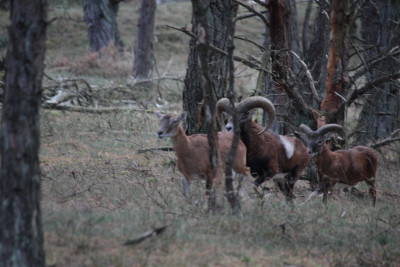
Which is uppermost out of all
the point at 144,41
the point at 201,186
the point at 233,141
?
the point at 144,41

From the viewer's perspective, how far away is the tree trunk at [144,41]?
23.3 metres

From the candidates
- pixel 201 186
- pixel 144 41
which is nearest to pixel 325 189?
pixel 201 186

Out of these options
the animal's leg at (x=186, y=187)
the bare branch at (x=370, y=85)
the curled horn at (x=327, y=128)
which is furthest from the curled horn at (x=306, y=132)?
the animal's leg at (x=186, y=187)

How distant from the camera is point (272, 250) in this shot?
21.8 feet

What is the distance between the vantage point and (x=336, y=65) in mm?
11117

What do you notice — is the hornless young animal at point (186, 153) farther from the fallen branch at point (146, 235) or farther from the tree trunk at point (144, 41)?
the tree trunk at point (144, 41)

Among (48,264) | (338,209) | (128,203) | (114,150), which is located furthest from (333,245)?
(114,150)

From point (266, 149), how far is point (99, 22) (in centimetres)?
1925

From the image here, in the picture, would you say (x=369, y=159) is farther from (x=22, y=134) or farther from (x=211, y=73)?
(x=22, y=134)

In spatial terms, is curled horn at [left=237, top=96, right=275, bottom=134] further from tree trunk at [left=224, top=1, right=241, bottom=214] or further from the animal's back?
tree trunk at [left=224, top=1, right=241, bottom=214]

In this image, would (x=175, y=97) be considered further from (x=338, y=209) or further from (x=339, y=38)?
(x=338, y=209)

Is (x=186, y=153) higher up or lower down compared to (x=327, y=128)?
lower down

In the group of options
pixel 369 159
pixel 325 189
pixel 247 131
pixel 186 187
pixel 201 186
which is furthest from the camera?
pixel 369 159

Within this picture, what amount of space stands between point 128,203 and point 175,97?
1282 centimetres
